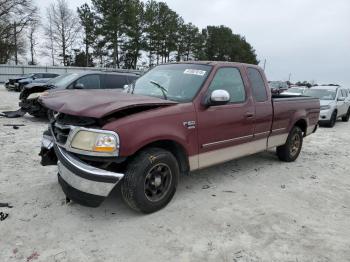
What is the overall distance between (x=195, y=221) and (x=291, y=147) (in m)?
3.62

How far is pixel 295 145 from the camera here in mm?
6652

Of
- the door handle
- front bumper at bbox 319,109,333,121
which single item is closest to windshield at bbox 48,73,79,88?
the door handle

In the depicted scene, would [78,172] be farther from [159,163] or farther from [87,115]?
[159,163]

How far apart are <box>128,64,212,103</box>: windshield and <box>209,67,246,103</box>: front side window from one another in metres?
0.18

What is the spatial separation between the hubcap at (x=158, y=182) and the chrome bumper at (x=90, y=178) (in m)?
0.48

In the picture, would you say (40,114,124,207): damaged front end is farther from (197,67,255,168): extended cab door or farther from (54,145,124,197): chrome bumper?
(197,67,255,168): extended cab door

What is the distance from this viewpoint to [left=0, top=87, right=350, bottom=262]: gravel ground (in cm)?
309

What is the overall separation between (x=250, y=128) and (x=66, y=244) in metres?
3.23

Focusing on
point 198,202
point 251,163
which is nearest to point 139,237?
point 198,202

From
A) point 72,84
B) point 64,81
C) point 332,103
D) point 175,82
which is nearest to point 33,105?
point 64,81

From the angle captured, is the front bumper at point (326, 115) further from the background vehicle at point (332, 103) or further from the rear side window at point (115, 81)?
the rear side window at point (115, 81)

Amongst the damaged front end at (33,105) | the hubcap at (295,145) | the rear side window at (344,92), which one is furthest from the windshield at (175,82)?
the rear side window at (344,92)

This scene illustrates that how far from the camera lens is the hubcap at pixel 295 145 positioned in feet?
21.5

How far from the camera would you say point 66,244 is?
3.12 metres
